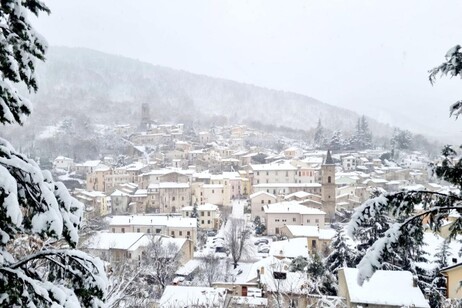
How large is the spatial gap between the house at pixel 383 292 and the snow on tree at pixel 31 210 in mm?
12772

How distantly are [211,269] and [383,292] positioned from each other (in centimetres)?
1656

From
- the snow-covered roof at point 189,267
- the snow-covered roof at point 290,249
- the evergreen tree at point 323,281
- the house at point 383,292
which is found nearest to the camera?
the house at point 383,292

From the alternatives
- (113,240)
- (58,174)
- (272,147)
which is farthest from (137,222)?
(272,147)

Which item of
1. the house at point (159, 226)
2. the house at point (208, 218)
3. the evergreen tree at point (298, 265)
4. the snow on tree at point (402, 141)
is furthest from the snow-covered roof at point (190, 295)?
the snow on tree at point (402, 141)

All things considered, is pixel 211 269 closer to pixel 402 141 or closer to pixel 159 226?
pixel 159 226

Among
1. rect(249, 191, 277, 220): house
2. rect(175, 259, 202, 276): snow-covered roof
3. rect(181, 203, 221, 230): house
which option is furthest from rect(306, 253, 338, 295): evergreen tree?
rect(249, 191, 277, 220): house

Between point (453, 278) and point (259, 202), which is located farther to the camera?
point (259, 202)

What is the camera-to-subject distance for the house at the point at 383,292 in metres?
14.8

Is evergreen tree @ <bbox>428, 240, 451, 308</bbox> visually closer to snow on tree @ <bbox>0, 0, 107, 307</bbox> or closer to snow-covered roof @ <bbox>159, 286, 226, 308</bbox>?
snow-covered roof @ <bbox>159, 286, 226, 308</bbox>

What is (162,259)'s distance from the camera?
29188mm

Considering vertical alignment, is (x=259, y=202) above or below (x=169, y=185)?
below

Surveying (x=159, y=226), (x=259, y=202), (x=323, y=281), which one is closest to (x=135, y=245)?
(x=159, y=226)

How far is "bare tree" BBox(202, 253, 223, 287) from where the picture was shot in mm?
28734

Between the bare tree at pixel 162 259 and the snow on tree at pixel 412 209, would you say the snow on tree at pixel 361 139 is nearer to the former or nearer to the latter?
the bare tree at pixel 162 259
